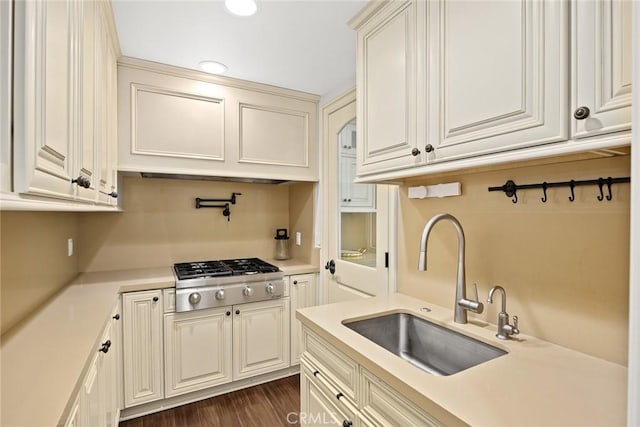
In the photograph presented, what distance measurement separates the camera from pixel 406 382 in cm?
89

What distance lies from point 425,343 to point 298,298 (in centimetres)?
135

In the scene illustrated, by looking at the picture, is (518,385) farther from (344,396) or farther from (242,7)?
(242,7)

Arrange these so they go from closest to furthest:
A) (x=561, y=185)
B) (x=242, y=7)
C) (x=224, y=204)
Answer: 1. (x=561, y=185)
2. (x=242, y=7)
3. (x=224, y=204)

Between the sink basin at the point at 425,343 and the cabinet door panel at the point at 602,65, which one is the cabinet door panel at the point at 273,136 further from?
the cabinet door panel at the point at 602,65

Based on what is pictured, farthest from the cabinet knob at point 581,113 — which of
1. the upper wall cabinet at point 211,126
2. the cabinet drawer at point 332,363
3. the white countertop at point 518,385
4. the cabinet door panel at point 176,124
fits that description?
the cabinet door panel at point 176,124

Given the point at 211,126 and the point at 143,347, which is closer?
the point at 143,347

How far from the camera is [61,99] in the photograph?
92 cm

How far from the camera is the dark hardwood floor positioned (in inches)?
79.4

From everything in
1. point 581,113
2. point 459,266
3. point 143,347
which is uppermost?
point 581,113

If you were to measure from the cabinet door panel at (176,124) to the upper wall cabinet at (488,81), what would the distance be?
4.31 feet

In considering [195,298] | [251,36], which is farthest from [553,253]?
[195,298]

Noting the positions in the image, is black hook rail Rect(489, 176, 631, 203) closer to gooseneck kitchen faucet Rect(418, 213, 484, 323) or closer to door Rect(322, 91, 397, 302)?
gooseneck kitchen faucet Rect(418, 213, 484, 323)

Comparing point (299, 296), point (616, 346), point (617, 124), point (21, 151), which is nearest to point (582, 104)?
point (617, 124)

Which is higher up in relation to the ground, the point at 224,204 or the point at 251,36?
the point at 251,36
